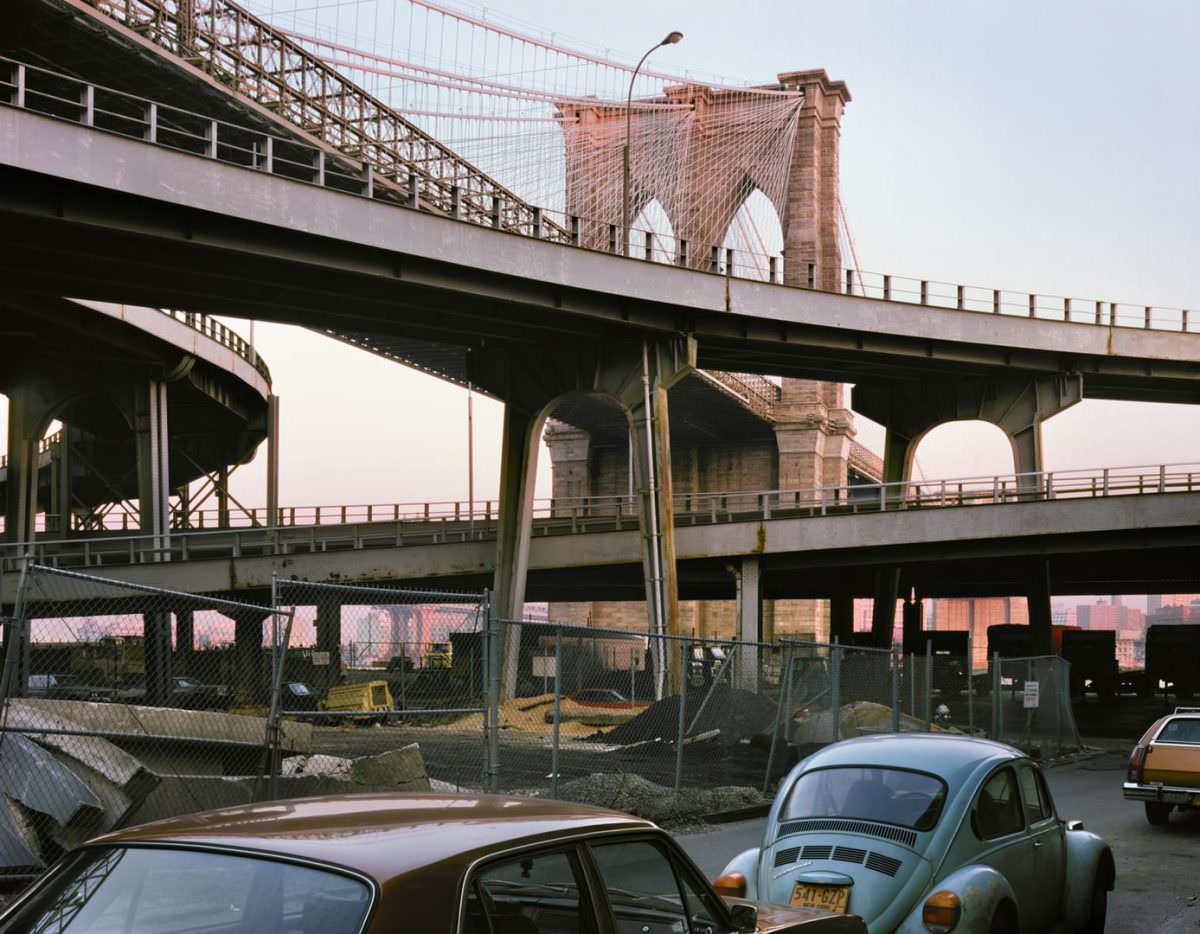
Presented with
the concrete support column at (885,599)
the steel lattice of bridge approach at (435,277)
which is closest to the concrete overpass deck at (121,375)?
the steel lattice of bridge approach at (435,277)

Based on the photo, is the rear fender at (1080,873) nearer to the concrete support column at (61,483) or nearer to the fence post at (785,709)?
the fence post at (785,709)

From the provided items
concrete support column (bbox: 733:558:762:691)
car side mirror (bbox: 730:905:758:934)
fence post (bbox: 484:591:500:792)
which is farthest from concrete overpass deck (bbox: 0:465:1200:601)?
car side mirror (bbox: 730:905:758:934)

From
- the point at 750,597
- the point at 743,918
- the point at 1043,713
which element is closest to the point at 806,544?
the point at 750,597

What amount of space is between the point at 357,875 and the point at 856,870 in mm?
5115

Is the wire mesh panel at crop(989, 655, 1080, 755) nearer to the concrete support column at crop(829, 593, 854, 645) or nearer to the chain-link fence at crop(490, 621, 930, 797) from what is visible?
the chain-link fence at crop(490, 621, 930, 797)

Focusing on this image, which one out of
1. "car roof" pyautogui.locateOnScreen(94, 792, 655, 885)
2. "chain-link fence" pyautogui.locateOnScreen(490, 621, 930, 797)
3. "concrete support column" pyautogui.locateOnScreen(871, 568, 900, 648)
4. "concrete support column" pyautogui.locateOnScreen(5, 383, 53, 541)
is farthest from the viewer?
"concrete support column" pyautogui.locateOnScreen(5, 383, 53, 541)

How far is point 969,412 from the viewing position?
55188 millimetres

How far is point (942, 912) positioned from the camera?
7805mm

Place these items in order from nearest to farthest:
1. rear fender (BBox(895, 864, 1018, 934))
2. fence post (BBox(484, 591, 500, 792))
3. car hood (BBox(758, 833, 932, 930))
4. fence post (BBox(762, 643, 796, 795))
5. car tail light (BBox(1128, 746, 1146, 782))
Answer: rear fender (BBox(895, 864, 1018, 934)) → car hood (BBox(758, 833, 932, 930)) → fence post (BBox(484, 591, 500, 792)) → car tail light (BBox(1128, 746, 1146, 782)) → fence post (BBox(762, 643, 796, 795))

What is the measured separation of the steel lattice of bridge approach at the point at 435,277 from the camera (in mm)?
32250

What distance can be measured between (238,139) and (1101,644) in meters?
42.0

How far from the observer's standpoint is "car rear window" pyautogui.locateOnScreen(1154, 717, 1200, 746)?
1728cm

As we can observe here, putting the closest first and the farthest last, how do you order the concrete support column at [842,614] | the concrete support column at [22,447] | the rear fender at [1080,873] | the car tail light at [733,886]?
1. the car tail light at [733,886]
2. the rear fender at [1080,873]
3. the concrete support column at [22,447]
4. the concrete support column at [842,614]

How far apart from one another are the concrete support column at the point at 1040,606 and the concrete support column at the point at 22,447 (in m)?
38.4
